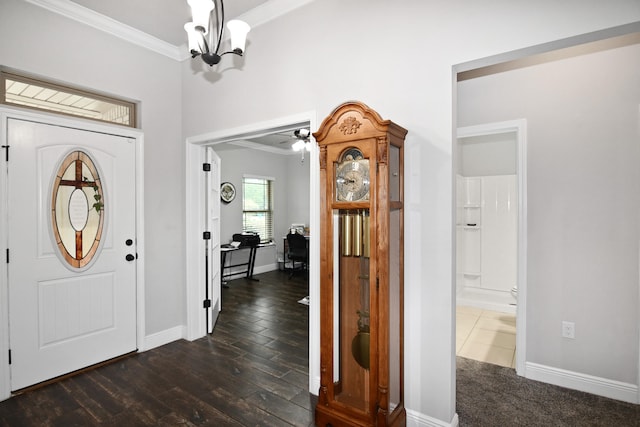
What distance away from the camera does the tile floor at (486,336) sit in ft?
10.3

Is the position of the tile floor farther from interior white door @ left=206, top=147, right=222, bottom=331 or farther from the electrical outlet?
interior white door @ left=206, top=147, right=222, bottom=331

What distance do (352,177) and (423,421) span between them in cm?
152

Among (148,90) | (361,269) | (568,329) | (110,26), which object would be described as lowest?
(568,329)

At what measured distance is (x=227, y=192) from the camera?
6348 mm

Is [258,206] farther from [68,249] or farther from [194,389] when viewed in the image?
[194,389]

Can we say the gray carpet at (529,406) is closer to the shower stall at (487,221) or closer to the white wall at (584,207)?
the white wall at (584,207)

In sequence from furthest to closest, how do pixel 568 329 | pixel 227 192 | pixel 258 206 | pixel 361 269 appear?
pixel 258 206 < pixel 227 192 < pixel 568 329 < pixel 361 269

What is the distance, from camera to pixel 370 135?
5.87 feet

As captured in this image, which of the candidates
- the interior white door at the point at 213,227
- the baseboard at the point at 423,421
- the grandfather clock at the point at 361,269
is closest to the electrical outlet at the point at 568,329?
the baseboard at the point at 423,421

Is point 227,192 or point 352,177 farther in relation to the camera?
→ point 227,192

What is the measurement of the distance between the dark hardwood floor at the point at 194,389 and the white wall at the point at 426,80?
0.46 metres

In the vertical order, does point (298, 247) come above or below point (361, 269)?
below

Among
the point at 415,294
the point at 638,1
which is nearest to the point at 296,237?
the point at 415,294

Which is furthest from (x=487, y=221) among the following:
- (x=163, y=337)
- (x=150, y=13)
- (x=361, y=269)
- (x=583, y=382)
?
(x=150, y=13)
